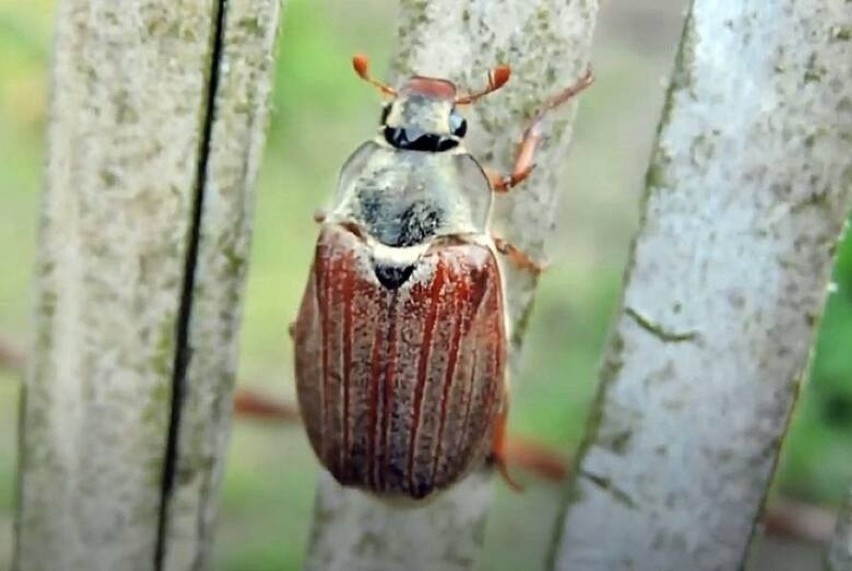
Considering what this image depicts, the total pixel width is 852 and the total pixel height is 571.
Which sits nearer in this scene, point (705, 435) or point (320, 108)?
point (705, 435)

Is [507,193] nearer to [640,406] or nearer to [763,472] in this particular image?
[640,406]

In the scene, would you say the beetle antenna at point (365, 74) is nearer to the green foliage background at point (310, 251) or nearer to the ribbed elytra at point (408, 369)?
the ribbed elytra at point (408, 369)

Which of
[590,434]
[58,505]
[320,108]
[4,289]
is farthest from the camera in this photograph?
[320,108]

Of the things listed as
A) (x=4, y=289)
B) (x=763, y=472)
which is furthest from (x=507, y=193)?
(x=4, y=289)

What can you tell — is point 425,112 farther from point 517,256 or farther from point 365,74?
point 517,256

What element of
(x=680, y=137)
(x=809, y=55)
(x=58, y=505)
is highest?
(x=809, y=55)

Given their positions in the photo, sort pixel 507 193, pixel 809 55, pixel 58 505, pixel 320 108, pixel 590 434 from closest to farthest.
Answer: pixel 809 55 < pixel 507 193 < pixel 590 434 < pixel 58 505 < pixel 320 108

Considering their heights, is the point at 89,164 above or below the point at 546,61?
below

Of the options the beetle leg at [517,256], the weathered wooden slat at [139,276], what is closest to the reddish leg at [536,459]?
the weathered wooden slat at [139,276]
